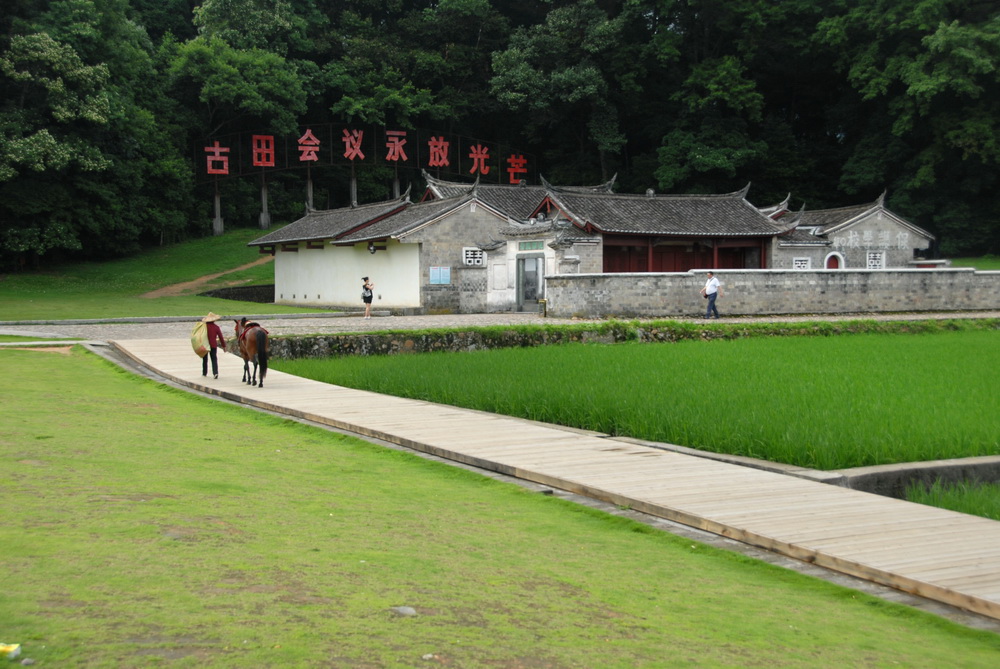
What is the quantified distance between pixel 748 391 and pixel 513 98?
42632mm

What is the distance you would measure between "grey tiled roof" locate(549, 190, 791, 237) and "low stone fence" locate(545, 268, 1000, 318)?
13.6ft

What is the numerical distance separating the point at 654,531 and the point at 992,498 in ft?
9.25

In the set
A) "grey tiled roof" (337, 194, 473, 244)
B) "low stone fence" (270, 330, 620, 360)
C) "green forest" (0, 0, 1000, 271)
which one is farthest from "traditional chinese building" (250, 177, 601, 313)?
"green forest" (0, 0, 1000, 271)

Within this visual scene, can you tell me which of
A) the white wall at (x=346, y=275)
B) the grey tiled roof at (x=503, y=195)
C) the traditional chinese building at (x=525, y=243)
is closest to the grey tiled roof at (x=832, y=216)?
the traditional chinese building at (x=525, y=243)

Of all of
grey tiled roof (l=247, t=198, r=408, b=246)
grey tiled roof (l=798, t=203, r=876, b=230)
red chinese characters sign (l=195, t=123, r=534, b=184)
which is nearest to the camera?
grey tiled roof (l=247, t=198, r=408, b=246)

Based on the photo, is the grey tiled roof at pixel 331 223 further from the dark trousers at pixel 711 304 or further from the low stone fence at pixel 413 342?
the low stone fence at pixel 413 342

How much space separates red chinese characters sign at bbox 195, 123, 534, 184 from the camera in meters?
51.2

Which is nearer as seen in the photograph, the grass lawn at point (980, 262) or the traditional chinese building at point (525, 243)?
the traditional chinese building at point (525, 243)

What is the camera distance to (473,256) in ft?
117

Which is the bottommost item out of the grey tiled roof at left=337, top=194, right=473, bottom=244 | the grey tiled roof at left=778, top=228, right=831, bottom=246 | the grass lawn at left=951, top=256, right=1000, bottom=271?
the grass lawn at left=951, top=256, right=1000, bottom=271

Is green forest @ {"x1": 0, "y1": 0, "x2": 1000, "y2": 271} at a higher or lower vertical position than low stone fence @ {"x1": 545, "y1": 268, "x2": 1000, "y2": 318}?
higher

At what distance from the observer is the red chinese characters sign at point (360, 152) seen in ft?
168

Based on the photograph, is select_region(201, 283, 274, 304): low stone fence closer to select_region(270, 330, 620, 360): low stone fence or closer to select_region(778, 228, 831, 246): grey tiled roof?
select_region(778, 228, 831, 246): grey tiled roof

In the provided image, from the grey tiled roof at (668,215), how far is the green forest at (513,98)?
1042 cm
